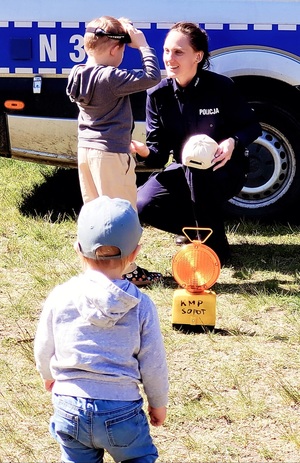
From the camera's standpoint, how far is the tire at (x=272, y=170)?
5.95 metres

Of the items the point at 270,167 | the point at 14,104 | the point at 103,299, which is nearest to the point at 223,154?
the point at 270,167

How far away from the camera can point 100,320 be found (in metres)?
2.55

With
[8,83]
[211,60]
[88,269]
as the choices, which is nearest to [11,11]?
[8,83]

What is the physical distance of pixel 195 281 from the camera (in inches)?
172

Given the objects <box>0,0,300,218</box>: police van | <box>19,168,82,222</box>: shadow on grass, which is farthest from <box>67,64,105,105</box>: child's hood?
<box>19,168,82,222</box>: shadow on grass

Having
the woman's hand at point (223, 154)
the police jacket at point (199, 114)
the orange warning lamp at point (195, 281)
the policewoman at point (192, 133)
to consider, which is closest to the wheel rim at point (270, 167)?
the policewoman at point (192, 133)

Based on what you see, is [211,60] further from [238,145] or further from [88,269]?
[88,269]

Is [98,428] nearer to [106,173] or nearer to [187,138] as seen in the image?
[106,173]

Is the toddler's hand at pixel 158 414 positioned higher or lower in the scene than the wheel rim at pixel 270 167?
higher

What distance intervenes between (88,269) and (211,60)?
346 centimetres

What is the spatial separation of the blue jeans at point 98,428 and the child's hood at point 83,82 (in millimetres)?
A: 2200

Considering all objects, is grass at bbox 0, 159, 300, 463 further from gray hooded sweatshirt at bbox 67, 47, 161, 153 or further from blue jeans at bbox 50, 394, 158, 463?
gray hooded sweatshirt at bbox 67, 47, 161, 153

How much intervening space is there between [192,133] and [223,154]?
375mm

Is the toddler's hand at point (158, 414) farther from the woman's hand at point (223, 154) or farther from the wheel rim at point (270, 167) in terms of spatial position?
the wheel rim at point (270, 167)
